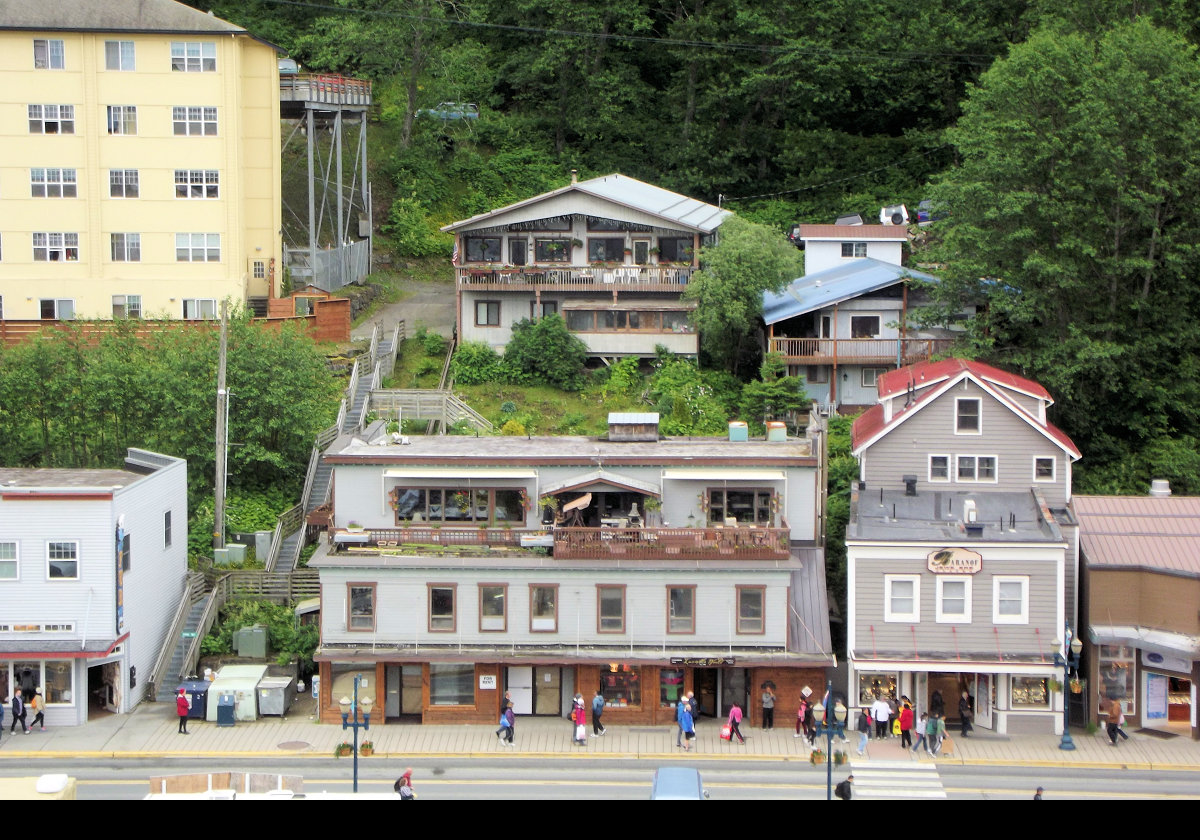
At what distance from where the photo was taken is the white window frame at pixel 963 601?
4312cm

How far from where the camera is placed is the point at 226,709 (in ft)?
142

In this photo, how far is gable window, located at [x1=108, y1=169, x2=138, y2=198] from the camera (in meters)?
68.1

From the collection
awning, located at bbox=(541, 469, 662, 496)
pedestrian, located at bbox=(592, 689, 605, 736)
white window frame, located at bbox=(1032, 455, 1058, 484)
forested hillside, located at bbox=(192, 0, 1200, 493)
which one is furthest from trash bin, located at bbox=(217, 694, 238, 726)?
forested hillside, located at bbox=(192, 0, 1200, 493)

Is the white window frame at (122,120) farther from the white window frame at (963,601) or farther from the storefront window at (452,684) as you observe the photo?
the white window frame at (963,601)

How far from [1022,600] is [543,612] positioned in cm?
1378

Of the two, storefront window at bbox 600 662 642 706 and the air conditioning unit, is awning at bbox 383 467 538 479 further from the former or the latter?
the air conditioning unit

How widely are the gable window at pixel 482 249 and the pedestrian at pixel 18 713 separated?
30584 millimetres

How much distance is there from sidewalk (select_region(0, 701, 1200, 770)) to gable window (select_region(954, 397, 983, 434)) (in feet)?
31.0

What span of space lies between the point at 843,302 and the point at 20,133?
122 ft

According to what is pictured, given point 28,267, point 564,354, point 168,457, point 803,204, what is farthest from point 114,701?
point 803,204

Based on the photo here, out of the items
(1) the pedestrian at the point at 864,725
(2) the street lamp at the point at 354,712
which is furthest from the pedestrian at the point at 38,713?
(1) the pedestrian at the point at 864,725

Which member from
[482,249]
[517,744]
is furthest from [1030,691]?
[482,249]

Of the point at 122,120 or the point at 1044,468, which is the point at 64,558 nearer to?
the point at 1044,468

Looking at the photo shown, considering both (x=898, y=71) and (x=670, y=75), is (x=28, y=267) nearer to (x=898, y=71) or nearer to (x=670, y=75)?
(x=670, y=75)
